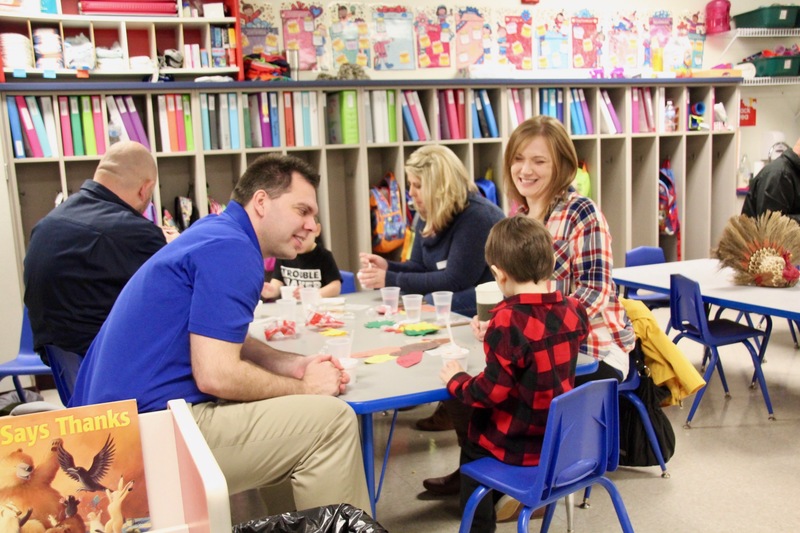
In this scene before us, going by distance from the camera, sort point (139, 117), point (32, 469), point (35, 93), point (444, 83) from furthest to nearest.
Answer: point (444, 83)
point (139, 117)
point (35, 93)
point (32, 469)

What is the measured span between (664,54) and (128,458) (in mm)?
7042

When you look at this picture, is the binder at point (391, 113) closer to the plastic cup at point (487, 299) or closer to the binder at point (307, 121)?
the binder at point (307, 121)

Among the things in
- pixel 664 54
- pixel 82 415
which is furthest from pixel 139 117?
pixel 664 54

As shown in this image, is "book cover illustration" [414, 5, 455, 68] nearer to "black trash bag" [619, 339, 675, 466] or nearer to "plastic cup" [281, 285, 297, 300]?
"plastic cup" [281, 285, 297, 300]

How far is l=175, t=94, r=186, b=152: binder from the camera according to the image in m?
5.04

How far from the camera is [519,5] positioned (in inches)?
261

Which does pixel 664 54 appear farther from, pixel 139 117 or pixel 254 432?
pixel 254 432

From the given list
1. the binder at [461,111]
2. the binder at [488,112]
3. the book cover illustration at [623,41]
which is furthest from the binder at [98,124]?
the book cover illustration at [623,41]

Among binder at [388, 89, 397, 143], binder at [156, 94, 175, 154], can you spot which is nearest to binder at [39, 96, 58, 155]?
binder at [156, 94, 175, 154]

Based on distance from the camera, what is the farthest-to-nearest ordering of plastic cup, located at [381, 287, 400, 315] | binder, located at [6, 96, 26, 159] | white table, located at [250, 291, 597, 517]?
binder, located at [6, 96, 26, 159] < plastic cup, located at [381, 287, 400, 315] < white table, located at [250, 291, 597, 517]

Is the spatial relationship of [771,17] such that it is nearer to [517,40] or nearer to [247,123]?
[517,40]

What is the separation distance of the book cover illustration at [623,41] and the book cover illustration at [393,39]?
199cm

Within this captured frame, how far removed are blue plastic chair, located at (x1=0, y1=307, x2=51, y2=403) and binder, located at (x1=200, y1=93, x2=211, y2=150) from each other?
175 centimetres

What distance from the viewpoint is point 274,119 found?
17.5 feet
